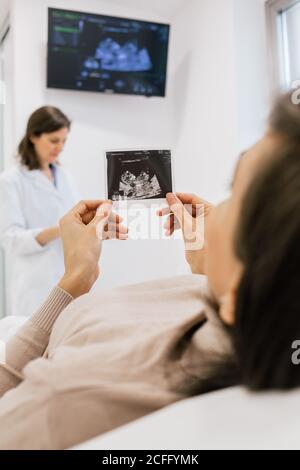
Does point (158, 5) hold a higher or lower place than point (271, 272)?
higher

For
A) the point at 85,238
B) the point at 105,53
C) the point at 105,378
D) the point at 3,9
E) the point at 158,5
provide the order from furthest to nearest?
the point at 158,5 < the point at 3,9 < the point at 105,53 < the point at 85,238 < the point at 105,378

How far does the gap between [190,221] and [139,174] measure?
0.24 m

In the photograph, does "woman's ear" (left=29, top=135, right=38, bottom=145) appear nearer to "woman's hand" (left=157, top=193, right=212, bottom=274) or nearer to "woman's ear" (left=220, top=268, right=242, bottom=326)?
"woman's hand" (left=157, top=193, right=212, bottom=274)

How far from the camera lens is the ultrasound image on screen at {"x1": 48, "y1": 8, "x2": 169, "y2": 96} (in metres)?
2.85

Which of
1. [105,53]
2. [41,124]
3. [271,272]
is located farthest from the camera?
[105,53]

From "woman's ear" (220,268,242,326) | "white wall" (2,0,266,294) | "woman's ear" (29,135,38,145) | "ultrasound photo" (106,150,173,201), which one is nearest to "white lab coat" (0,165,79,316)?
"woman's ear" (29,135,38,145)

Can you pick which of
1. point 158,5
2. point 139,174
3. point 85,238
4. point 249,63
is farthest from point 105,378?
point 158,5

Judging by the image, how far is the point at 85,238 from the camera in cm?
108

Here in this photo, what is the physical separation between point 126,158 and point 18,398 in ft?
2.83

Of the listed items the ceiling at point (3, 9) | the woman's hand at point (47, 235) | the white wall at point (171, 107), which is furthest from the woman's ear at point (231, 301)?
the ceiling at point (3, 9)

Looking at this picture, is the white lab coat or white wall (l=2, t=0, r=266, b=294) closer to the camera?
the white lab coat

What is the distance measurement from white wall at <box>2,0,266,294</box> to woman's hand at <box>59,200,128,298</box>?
1578 mm

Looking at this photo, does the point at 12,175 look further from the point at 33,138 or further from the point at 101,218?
the point at 101,218

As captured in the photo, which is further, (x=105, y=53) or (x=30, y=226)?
(x=105, y=53)
